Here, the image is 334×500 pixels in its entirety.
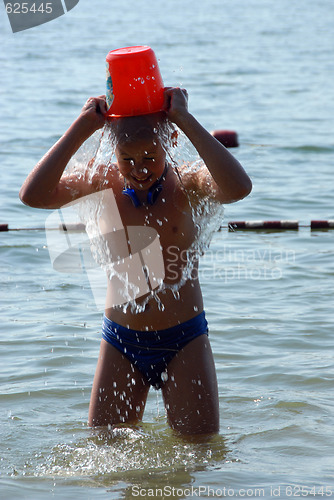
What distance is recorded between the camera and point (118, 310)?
365cm

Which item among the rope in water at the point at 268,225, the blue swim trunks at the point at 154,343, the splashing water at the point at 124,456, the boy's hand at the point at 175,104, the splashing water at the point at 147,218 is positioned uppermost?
the boy's hand at the point at 175,104

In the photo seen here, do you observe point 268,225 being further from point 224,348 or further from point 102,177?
point 102,177

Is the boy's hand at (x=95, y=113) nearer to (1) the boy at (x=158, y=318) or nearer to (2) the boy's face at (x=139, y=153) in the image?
(1) the boy at (x=158, y=318)

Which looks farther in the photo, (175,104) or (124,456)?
(124,456)

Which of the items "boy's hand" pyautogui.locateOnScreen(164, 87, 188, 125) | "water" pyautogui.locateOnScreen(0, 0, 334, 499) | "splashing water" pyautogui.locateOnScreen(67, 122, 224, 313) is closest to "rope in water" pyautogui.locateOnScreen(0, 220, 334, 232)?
"water" pyautogui.locateOnScreen(0, 0, 334, 499)

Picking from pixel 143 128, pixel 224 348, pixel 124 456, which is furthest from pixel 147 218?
pixel 224 348

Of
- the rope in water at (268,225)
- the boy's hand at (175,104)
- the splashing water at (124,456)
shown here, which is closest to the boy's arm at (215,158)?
the boy's hand at (175,104)

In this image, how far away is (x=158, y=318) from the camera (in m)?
3.59

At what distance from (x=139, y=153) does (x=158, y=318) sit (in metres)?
0.78

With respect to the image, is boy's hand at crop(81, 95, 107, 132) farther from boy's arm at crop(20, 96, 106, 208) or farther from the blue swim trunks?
the blue swim trunks

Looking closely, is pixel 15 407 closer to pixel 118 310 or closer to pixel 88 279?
pixel 118 310

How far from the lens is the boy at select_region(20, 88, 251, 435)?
3500 millimetres

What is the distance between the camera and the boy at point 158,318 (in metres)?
3.50

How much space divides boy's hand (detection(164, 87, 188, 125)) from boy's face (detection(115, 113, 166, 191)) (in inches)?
4.4
